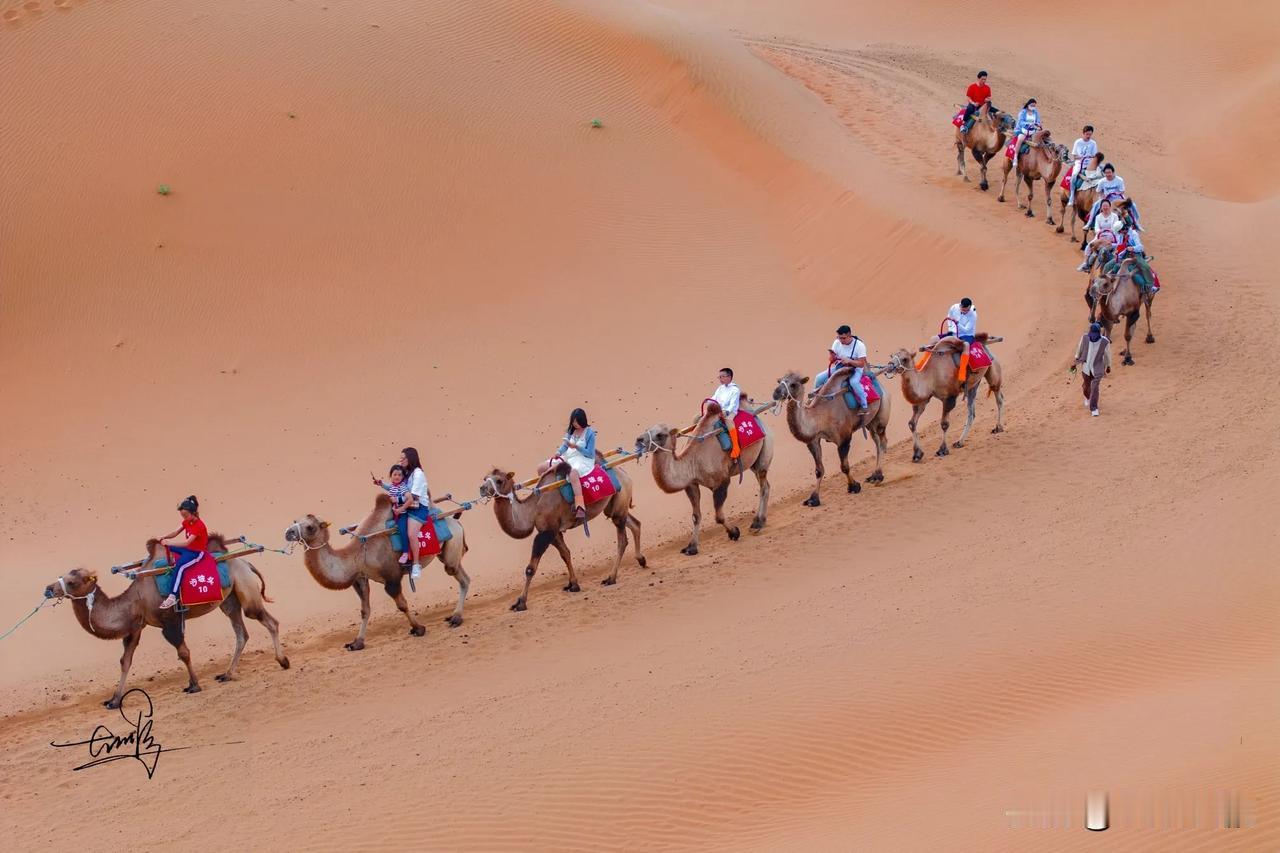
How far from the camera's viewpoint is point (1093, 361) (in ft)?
64.7

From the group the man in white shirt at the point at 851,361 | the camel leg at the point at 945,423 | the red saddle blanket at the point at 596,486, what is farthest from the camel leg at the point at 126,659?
the camel leg at the point at 945,423

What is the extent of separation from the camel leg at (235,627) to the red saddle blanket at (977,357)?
10164 mm

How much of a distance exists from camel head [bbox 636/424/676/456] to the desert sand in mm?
1539

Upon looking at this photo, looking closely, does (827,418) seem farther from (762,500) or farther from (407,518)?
(407,518)

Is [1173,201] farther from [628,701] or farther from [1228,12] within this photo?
[628,701]

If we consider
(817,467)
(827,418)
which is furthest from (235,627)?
(827,418)

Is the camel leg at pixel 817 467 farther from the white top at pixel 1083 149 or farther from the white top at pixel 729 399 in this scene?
the white top at pixel 1083 149

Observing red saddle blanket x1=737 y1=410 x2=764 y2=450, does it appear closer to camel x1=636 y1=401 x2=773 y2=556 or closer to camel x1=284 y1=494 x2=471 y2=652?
camel x1=636 y1=401 x2=773 y2=556

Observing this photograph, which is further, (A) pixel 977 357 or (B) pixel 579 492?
(A) pixel 977 357

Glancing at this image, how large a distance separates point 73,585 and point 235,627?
1762mm

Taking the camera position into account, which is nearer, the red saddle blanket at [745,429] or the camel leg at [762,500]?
the red saddle blanket at [745,429]

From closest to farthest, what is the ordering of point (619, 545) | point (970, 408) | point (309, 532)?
point (309, 532) < point (619, 545) < point (970, 408)

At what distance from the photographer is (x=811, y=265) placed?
26250 millimetres

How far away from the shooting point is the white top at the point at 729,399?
17031 millimetres
